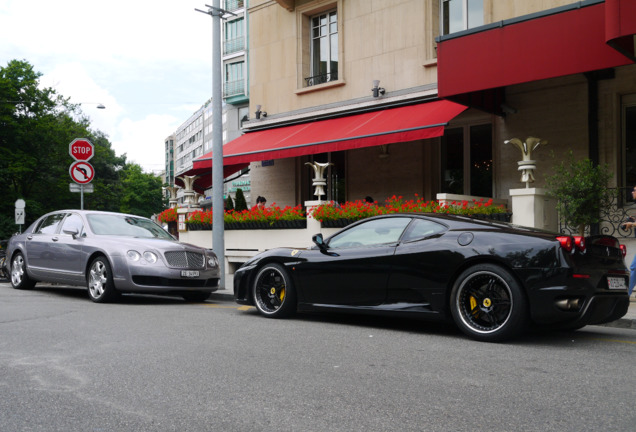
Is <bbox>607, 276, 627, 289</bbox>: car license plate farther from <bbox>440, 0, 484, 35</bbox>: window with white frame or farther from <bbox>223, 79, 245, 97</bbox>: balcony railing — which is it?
<bbox>223, 79, 245, 97</bbox>: balcony railing

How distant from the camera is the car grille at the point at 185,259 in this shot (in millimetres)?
9969

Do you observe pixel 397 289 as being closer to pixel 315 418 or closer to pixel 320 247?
pixel 320 247

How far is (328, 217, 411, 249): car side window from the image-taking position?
23.6 feet

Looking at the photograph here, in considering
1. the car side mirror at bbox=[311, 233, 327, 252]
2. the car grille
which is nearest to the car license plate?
the car side mirror at bbox=[311, 233, 327, 252]

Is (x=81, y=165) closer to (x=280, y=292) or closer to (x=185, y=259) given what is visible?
(x=185, y=259)

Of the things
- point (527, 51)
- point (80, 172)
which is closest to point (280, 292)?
point (527, 51)

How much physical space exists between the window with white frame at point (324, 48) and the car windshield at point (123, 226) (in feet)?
25.6

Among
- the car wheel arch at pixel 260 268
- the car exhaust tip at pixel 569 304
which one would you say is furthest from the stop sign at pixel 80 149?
the car exhaust tip at pixel 569 304

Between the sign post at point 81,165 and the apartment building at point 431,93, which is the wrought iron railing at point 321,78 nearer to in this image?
the apartment building at point 431,93

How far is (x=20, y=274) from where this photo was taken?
12297 millimetres

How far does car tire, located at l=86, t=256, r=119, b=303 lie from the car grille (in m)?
0.93

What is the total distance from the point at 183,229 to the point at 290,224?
409 centimetres

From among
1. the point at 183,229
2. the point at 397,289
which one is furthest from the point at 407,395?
the point at 183,229

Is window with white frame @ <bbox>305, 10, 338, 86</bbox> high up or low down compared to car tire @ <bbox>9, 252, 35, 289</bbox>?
up
